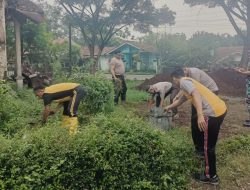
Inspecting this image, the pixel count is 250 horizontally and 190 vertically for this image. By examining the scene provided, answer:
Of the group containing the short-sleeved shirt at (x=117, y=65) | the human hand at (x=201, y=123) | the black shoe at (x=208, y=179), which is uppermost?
the short-sleeved shirt at (x=117, y=65)

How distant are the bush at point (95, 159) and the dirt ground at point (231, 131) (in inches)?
29.0

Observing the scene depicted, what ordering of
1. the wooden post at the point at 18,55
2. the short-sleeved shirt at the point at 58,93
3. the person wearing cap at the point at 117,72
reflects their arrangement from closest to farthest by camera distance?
the short-sleeved shirt at the point at 58,93
the person wearing cap at the point at 117,72
the wooden post at the point at 18,55

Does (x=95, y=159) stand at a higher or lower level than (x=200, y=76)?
lower

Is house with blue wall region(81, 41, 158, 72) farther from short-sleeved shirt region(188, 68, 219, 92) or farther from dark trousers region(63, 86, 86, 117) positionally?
dark trousers region(63, 86, 86, 117)

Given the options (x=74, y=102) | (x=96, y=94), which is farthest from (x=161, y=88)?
(x=74, y=102)

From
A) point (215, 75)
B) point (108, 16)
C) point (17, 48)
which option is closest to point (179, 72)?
point (17, 48)

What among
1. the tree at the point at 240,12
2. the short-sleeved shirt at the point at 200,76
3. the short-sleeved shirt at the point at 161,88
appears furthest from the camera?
Answer: the tree at the point at 240,12

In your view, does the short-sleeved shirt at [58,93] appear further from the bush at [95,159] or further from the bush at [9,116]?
the bush at [95,159]

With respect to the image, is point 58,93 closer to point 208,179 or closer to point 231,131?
point 208,179

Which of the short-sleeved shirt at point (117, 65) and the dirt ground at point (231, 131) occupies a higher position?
the short-sleeved shirt at point (117, 65)

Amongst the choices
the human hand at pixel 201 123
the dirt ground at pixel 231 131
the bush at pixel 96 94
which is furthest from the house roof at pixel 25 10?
the human hand at pixel 201 123

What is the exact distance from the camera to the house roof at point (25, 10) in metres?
10.3

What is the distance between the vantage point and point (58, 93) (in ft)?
19.4

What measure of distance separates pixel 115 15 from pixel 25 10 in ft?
46.1
